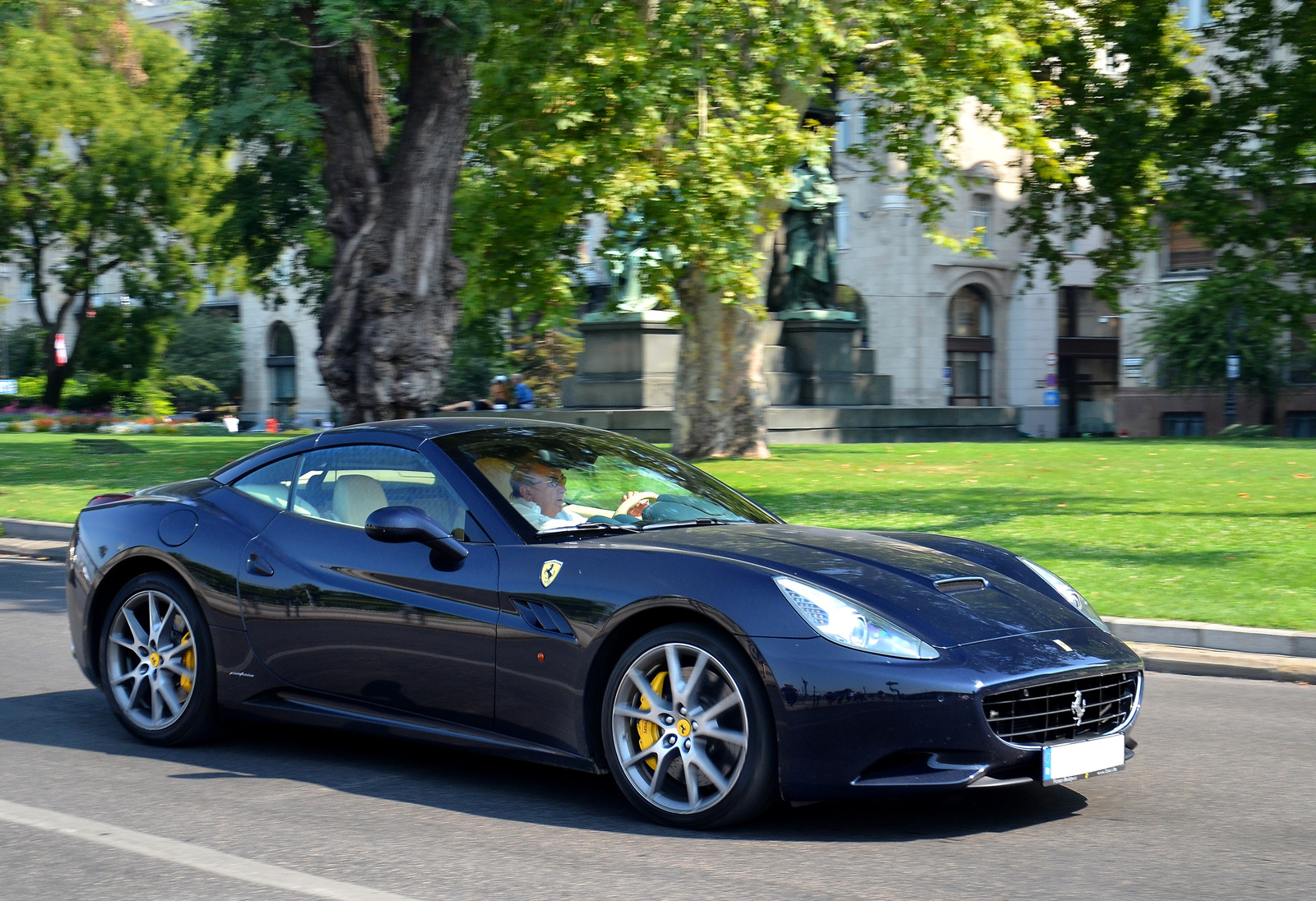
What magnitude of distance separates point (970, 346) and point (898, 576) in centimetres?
5093

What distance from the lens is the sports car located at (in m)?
4.50

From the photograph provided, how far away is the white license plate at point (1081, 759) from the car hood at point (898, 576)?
0.38 meters

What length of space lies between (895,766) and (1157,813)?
1.16 meters

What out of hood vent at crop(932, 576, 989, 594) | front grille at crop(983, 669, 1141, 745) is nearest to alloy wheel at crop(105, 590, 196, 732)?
hood vent at crop(932, 576, 989, 594)

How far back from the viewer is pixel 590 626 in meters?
4.93

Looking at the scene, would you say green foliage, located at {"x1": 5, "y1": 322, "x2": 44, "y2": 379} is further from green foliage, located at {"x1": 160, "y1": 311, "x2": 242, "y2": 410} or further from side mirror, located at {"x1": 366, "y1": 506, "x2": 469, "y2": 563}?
side mirror, located at {"x1": 366, "y1": 506, "x2": 469, "y2": 563}

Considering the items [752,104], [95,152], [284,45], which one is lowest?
[284,45]

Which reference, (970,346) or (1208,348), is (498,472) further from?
(970,346)

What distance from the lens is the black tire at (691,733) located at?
4594mm

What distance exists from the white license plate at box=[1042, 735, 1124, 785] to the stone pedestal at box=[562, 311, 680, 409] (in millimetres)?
22833

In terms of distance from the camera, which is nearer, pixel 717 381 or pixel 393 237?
pixel 393 237

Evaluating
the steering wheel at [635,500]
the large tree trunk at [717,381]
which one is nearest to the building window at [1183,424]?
the large tree trunk at [717,381]

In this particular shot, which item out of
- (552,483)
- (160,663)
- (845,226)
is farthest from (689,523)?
(845,226)

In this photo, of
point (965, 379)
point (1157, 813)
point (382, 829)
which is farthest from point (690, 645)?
point (965, 379)
